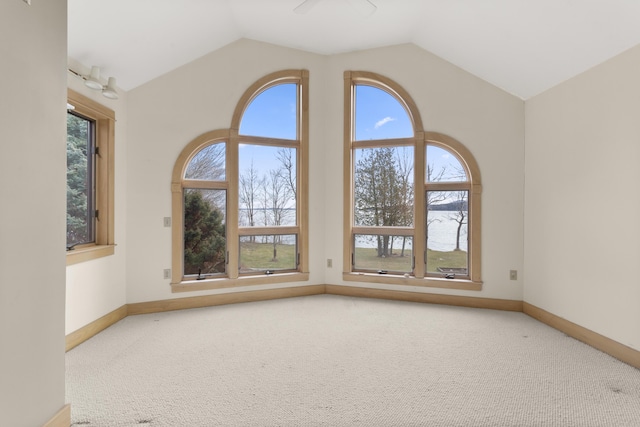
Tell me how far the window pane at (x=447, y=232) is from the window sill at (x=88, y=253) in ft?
11.6

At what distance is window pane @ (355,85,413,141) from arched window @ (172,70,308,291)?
0.73 m

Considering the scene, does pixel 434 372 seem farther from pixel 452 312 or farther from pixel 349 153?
pixel 349 153

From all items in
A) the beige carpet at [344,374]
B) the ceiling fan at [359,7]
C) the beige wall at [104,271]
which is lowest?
the beige carpet at [344,374]

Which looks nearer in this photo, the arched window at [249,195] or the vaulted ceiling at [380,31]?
the vaulted ceiling at [380,31]

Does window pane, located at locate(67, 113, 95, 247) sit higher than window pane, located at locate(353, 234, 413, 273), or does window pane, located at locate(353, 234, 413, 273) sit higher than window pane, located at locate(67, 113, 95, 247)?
window pane, located at locate(67, 113, 95, 247)

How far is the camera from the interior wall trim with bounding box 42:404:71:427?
1.65m

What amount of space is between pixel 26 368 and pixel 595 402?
3.04 meters

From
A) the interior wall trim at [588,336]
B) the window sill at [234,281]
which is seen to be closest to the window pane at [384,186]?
the window sill at [234,281]

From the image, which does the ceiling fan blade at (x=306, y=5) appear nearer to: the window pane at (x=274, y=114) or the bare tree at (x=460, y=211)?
the window pane at (x=274, y=114)

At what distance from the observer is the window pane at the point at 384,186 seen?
14.2ft

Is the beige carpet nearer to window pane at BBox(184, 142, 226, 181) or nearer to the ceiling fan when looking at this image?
window pane at BBox(184, 142, 226, 181)

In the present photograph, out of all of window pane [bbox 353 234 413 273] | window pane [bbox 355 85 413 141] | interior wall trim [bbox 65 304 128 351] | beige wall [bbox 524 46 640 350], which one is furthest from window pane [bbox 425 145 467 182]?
interior wall trim [bbox 65 304 128 351]

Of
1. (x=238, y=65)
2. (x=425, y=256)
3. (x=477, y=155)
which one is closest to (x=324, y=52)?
(x=238, y=65)

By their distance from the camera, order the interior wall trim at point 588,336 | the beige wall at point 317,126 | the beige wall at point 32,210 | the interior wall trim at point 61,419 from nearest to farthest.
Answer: the beige wall at point 32,210 → the interior wall trim at point 61,419 → the interior wall trim at point 588,336 → the beige wall at point 317,126
